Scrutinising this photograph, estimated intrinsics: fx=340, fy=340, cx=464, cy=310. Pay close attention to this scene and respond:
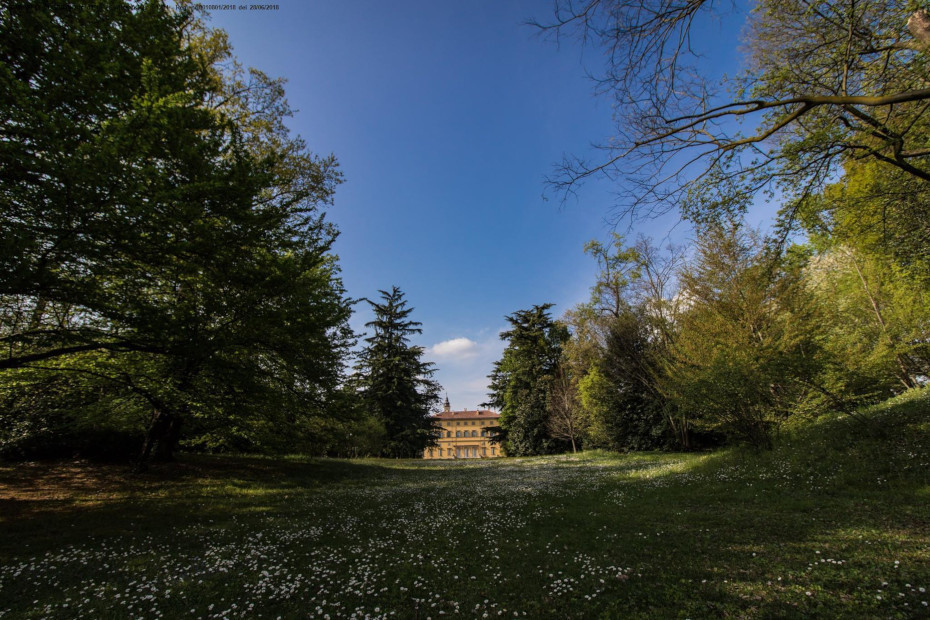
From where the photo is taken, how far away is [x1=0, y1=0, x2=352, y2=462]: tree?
535cm

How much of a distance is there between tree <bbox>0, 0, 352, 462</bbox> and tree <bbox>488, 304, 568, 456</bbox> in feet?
104

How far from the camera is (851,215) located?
8.62 meters

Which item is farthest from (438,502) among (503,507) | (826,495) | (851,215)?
(851,215)

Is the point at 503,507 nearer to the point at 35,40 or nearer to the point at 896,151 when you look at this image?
the point at 896,151

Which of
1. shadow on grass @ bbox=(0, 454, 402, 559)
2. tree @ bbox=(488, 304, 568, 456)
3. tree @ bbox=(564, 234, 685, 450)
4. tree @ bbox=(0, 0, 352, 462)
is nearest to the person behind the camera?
tree @ bbox=(0, 0, 352, 462)

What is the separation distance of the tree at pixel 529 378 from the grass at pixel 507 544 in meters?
27.5

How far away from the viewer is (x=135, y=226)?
6031mm

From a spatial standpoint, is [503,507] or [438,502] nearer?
[503,507]

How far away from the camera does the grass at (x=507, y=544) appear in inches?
162

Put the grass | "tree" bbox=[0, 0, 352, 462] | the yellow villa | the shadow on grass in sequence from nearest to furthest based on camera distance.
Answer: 1. the grass
2. "tree" bbox=[0, 0, 352, 462]
3. the shadow on grass
4. the yellow villa

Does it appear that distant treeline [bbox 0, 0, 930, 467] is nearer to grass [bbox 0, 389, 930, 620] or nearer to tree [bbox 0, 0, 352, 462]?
tree [bbox 0, 0, 352, 462]

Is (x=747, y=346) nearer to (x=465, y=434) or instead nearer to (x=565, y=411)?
(x=565, y=411)

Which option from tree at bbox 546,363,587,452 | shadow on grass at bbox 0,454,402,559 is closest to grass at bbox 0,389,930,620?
shadow on grass at bbox 0,454,402,559

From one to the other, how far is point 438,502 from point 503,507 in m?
2.33
